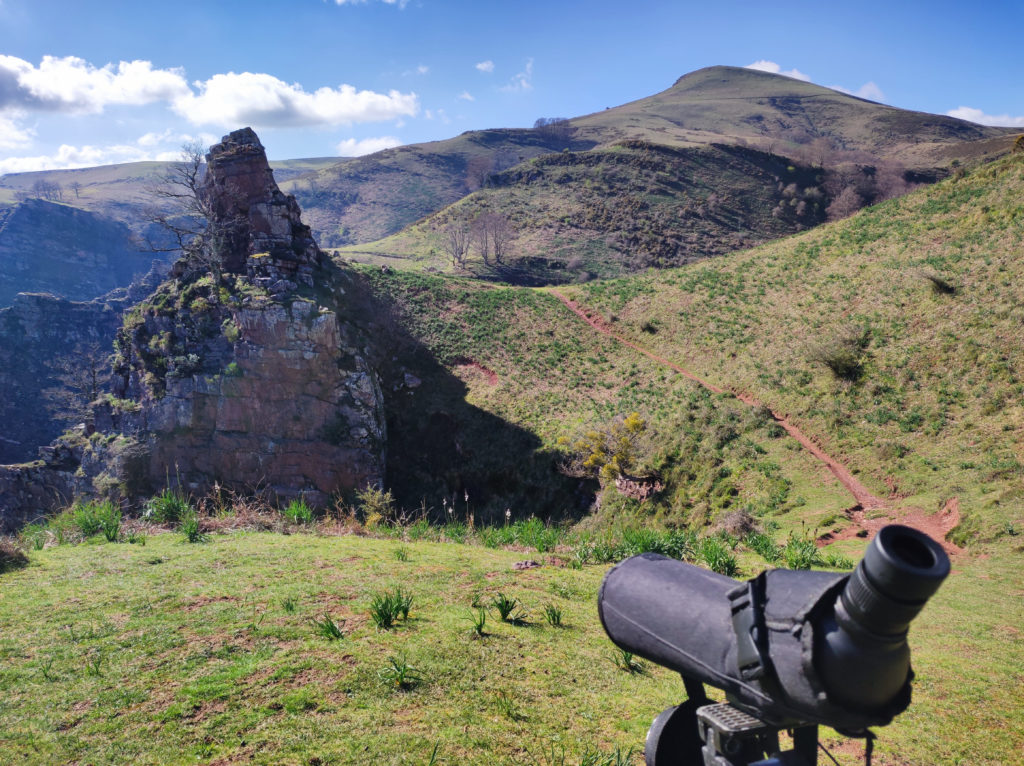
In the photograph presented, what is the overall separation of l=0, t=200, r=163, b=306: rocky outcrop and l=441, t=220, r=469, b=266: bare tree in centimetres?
6770

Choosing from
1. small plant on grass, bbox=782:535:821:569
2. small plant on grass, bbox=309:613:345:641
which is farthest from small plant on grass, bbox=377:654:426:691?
small plant on grass, bbox=782:535:821:569

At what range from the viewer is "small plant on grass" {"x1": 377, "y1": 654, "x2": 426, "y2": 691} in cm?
412

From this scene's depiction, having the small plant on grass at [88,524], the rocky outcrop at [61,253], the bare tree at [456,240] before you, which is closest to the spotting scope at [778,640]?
the small plant on grass at [88,524]

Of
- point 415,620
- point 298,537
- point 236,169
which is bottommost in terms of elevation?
point 298,537

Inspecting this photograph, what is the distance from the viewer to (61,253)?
107m

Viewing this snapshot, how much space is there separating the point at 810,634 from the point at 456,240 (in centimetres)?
Answer: 6361

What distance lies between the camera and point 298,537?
8641 mm

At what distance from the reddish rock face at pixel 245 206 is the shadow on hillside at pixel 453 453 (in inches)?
234

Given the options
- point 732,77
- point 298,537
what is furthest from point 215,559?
point 732,77

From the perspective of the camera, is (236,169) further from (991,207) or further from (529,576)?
(991,207)

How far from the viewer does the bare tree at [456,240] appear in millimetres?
59344

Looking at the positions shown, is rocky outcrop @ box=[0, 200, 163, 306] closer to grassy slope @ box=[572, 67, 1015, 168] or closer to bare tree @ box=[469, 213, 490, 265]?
bare tree @ box=[469, 213, 490, 265]

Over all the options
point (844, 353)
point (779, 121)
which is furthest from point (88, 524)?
point (779, 121)

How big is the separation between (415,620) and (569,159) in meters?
82.4
